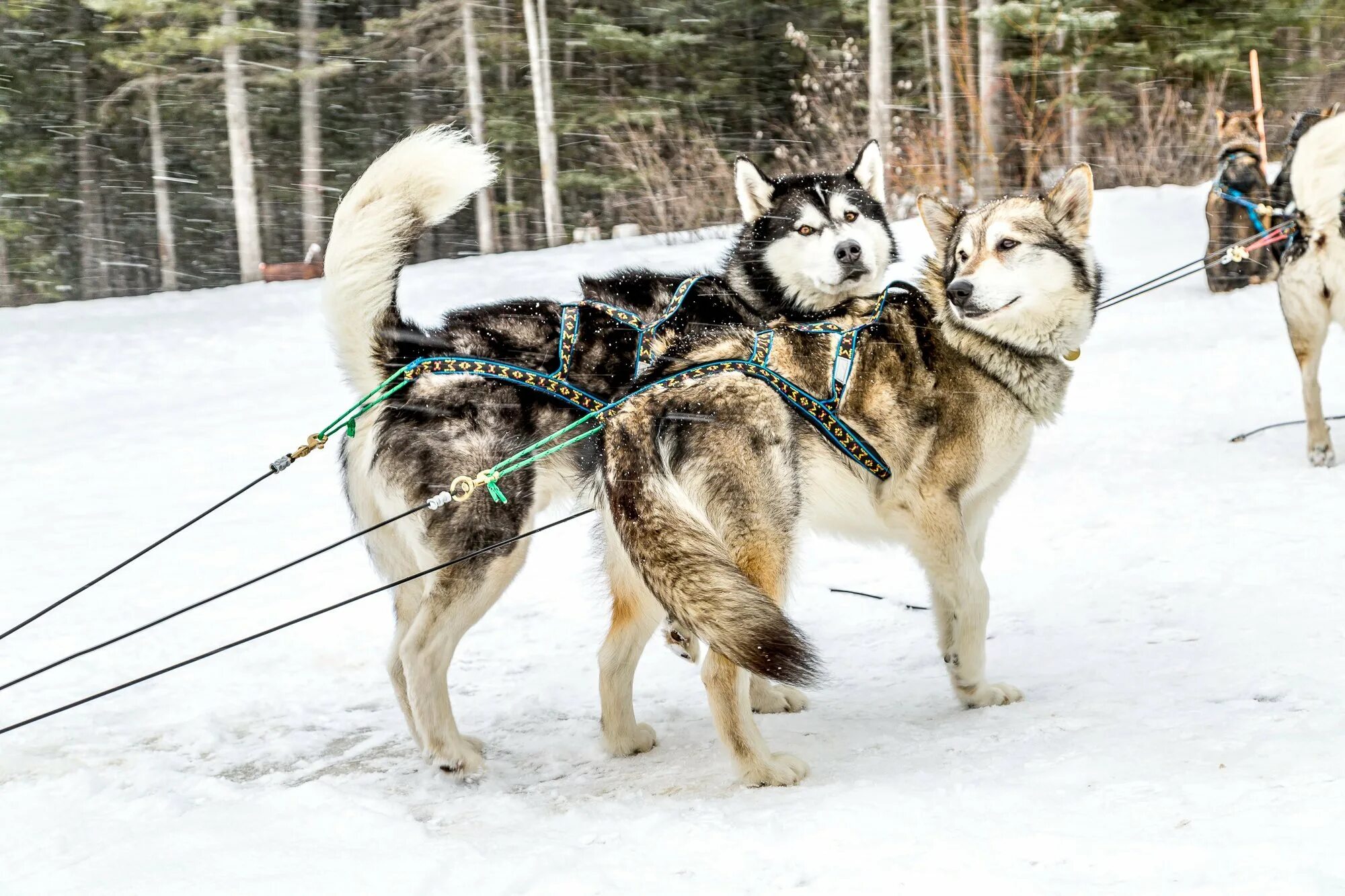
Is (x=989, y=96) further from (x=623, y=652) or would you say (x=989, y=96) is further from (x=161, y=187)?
(x=161, y=187)

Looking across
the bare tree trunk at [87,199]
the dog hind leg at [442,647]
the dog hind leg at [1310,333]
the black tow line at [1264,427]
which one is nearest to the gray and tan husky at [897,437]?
the dog hind leg at [442,647]

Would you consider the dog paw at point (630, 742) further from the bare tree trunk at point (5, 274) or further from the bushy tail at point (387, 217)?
the bare tree trunk at point (5, 274)

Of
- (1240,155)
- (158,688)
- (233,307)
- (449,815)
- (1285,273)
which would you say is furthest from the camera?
(233,307)

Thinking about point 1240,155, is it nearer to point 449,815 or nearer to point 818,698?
point 818,698

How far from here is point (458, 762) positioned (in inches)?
125

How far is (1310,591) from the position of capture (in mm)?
3797

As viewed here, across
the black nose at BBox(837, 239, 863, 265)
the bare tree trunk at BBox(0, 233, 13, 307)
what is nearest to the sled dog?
the black nose at BBox(837, 239, 863, 265)

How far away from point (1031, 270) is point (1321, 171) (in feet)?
10.2

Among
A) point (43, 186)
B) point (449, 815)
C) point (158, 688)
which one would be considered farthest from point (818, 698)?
point (43, 186)

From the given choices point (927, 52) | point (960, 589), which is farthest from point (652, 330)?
point (927, 52)

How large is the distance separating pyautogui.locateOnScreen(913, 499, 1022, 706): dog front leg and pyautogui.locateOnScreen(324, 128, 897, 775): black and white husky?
1.02 metres

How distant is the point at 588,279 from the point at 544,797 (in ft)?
5.98

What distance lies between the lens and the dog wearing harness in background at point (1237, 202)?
934 cm

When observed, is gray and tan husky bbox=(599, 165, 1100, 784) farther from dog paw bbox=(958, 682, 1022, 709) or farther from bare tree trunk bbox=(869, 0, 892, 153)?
bare tree trunk bbox=(869, 0, 892, 153)
